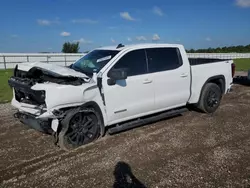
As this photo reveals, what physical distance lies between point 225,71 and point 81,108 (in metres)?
4.60

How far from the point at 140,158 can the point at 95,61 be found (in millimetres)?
2288

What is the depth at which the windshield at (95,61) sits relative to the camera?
16.3 ft

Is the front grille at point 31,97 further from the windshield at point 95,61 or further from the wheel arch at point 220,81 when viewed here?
the wheel arch at point 220,81

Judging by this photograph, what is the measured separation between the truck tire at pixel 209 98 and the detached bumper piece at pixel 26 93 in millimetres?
4221

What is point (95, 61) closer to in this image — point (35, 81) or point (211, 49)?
point (35, 81)

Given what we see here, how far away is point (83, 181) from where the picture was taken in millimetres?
3412

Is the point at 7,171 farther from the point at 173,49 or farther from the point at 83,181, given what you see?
the point at 173,49

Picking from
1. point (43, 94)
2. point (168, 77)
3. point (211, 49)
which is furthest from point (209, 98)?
point (211, 49)

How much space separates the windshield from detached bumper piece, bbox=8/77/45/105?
1.16 metres

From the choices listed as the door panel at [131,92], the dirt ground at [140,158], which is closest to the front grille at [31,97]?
the dirt ground at [140,158]

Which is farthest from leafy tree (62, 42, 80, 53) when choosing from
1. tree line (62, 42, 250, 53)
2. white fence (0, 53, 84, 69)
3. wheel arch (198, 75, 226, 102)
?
wheel arch (198, 75, 226, 102)

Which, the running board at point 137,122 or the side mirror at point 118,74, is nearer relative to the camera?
the side mirror at point 118,74

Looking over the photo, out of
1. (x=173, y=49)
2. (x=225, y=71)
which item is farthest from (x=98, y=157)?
(x=225, y=71)

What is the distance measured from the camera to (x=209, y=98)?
6699 millimetres
